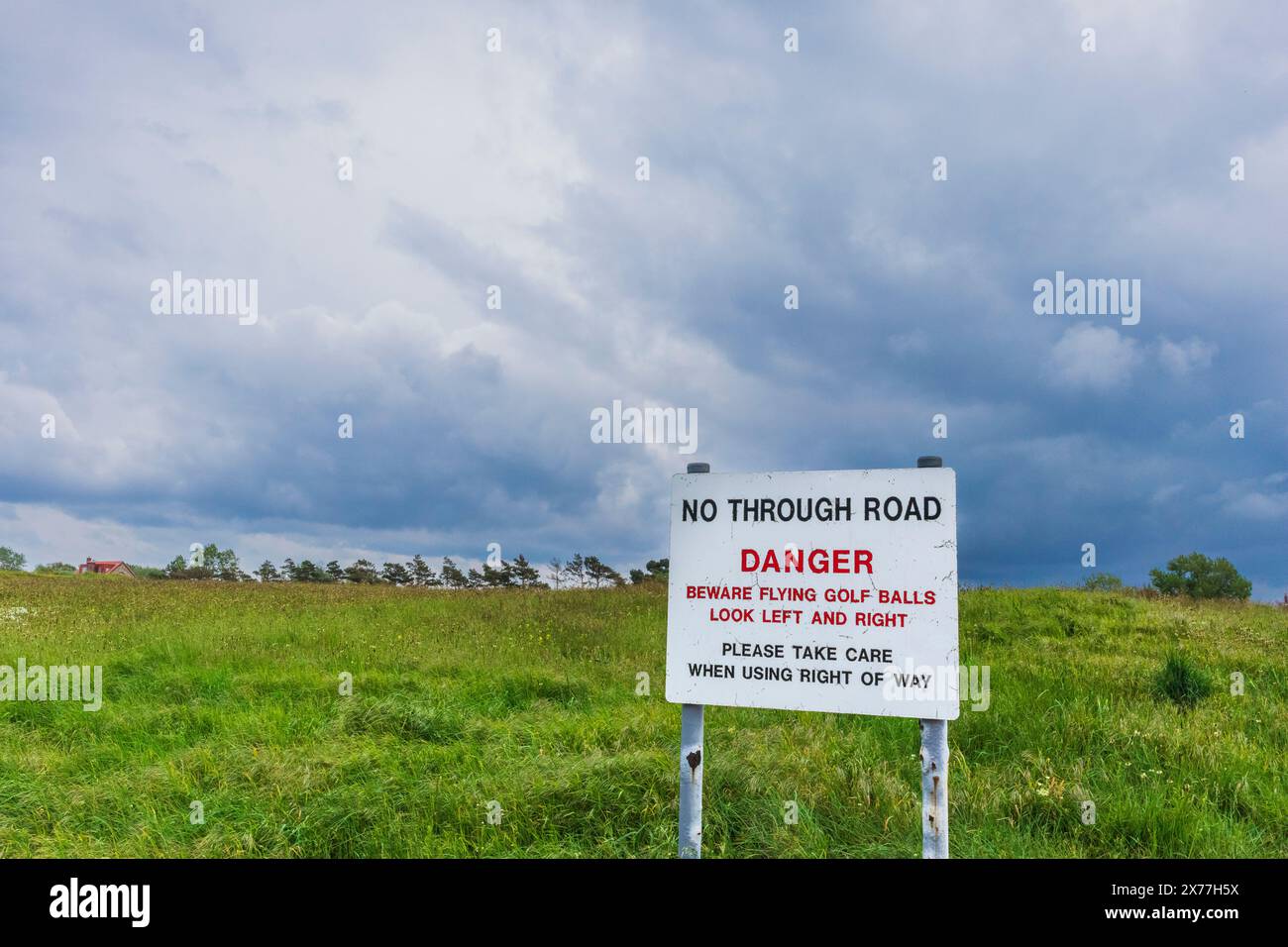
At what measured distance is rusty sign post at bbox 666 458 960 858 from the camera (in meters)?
4.09

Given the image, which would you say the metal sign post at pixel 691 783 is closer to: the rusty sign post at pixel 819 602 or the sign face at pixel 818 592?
the rusty sign post at pixel 819 602

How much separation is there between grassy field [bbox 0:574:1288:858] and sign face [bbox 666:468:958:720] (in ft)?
4.82

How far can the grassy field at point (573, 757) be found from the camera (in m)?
5.38

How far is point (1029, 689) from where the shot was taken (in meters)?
9.09

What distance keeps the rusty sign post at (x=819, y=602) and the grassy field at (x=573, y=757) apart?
135cm

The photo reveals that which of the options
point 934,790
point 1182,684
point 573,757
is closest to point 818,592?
point 934,790

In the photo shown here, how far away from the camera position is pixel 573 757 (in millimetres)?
6559

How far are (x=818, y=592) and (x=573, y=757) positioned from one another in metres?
3.23

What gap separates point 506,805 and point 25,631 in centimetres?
1290

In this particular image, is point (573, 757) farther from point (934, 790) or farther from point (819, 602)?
point (934, 790)

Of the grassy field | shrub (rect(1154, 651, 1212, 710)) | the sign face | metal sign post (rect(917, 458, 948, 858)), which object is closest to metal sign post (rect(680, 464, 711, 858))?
the sign face

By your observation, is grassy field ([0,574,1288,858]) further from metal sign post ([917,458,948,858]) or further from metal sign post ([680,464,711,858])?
metal sign post ([917,458,948,858])
